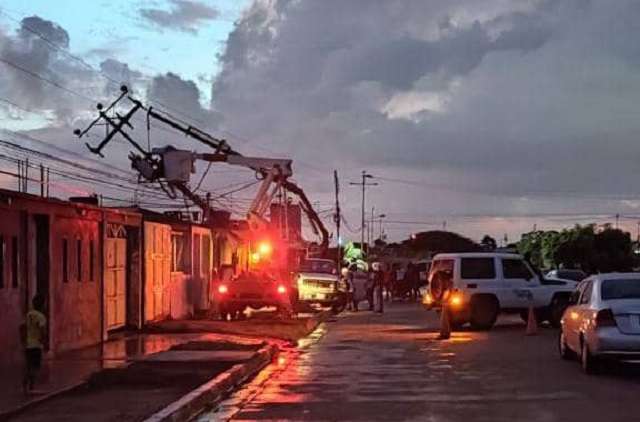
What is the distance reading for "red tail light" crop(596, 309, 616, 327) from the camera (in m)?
16.4

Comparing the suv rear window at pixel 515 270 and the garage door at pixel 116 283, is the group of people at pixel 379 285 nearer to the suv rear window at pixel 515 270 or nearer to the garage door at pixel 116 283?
the suv rear window at pixel 515 270

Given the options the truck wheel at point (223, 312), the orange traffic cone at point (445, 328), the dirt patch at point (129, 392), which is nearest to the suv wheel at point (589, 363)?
the dirt patch at point (129, 392)

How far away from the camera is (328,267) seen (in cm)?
4341

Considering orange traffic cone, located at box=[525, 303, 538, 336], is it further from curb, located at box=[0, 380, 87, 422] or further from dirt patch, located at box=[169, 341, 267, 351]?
curb, located at box=[0, 380, 87, 422]

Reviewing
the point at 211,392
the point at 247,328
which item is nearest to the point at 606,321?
the point at 211,392

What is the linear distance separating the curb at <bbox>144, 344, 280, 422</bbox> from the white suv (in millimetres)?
9805

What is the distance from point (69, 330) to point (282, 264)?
52.7 ft

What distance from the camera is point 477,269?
98.8ft

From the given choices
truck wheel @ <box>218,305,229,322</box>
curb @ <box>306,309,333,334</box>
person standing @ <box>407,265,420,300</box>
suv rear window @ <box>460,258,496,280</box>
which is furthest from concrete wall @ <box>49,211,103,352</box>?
person standing @ <box>407,265,420,300</box>

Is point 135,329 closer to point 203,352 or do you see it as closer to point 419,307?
point 203,352

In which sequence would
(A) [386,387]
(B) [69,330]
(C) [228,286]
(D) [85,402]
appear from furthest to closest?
(C) [228,286] < (B) [69,330] < (A) [386,387] < (D) [85,402]

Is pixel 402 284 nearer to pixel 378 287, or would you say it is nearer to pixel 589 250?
pixel 378 287

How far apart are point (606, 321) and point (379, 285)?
2469cm

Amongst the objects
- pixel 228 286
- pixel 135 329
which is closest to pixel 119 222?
pixel 135 329
